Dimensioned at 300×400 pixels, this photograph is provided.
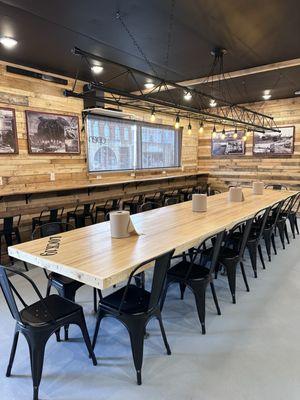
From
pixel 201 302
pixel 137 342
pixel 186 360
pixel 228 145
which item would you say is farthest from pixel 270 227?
pixel 228 145

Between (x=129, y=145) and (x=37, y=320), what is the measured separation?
5065 millimetres

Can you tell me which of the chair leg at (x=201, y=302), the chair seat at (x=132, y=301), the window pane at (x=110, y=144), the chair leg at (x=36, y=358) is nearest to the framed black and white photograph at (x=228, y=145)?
the window pane at (x=110, y=144)

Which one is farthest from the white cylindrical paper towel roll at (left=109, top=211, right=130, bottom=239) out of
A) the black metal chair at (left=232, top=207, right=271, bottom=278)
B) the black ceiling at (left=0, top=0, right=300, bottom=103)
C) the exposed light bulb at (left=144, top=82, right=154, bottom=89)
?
the exposed light bulb at (left=144, top=82, right=154, bottom=89)

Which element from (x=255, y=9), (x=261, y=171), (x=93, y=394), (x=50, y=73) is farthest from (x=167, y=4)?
(x=261, y=171)

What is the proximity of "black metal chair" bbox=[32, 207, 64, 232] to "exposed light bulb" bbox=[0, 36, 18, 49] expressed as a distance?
2.17 m

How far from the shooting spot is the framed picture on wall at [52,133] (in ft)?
15.0

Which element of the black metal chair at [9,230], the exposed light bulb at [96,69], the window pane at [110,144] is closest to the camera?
the black metal chair at [9,230]

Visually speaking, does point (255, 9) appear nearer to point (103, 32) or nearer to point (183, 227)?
point (103, 32)

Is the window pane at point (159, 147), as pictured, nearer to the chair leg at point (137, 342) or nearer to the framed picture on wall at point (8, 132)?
the framed picture on wall at point (8, 132)

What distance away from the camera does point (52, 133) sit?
4.84 metres

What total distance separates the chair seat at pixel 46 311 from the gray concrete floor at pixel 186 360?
1.44ft

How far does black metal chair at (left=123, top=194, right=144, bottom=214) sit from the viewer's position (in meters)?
5.62

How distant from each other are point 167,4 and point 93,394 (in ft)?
10.2

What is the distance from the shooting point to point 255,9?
106 inches
